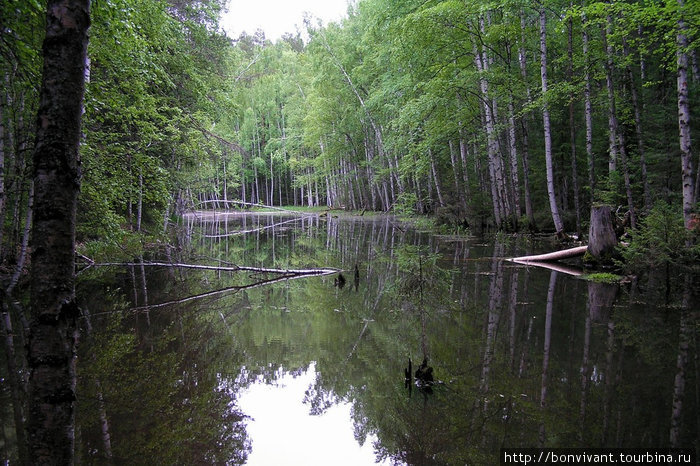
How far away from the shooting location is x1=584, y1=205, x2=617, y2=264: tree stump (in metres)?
9.01

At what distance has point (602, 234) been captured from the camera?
29.9 feet

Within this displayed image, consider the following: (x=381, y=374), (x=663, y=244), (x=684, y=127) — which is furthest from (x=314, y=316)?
(x=684, y=127)

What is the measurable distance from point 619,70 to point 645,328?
551 inches

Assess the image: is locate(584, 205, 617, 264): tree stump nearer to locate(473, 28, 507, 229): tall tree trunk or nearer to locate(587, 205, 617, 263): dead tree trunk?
locate(587, 205, 617, 263): dead tree trunk

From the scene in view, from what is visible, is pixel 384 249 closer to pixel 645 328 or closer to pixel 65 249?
pixel 645 328

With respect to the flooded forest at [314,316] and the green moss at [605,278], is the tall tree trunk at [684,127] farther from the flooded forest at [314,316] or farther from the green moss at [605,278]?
the green moss at [605,278]

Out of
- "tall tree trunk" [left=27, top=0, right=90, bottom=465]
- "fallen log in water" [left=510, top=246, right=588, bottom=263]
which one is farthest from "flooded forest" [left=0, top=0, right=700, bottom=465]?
"fallen log in water" [left=510, top=246, right=588, bottom=263]

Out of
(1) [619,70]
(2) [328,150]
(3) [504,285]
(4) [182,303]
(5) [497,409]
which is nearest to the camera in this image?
(5) [497,409]

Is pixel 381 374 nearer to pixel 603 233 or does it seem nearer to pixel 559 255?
pixel 603 233

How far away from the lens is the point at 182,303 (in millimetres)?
7125

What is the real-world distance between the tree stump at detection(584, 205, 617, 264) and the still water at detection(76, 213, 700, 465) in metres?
1.71

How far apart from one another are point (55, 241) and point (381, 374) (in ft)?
10.7

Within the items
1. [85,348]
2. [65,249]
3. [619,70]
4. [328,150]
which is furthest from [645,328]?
[328,150]

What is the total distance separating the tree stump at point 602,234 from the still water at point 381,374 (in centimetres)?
171
